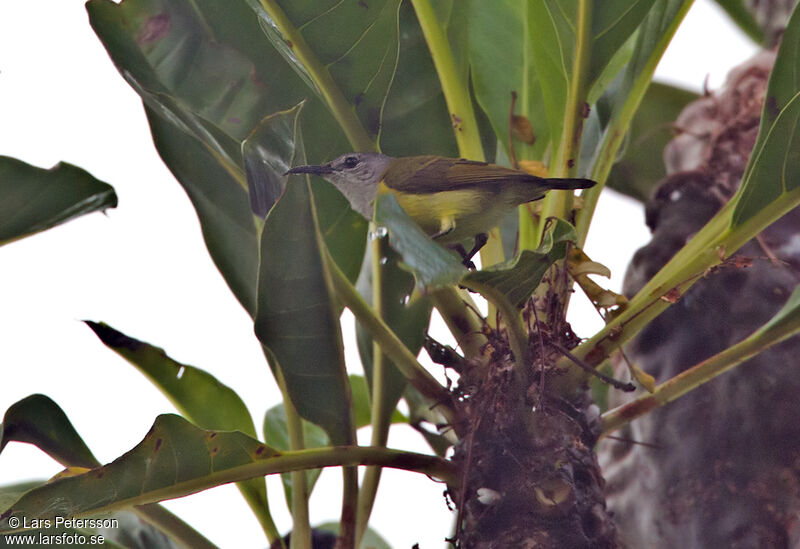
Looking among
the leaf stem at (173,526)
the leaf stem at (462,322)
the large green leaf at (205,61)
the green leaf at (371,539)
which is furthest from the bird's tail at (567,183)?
the green leaf at (371,539)

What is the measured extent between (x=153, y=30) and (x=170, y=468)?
29.4 inches

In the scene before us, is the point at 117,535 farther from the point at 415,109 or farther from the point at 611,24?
the point at 611,24

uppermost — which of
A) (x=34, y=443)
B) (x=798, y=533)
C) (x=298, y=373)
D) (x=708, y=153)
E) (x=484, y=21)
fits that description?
(x=708, y=153)

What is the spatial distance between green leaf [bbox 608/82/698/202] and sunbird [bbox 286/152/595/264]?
1130mm

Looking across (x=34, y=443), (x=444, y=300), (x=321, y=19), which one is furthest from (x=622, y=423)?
(x=34, y=443)

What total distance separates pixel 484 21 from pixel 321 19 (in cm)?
45

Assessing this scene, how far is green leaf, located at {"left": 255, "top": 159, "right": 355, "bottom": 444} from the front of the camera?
42.7 inches

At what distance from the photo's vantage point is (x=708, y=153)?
1989 millimetres

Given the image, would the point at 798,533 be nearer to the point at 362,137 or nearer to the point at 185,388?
the point at 362,137

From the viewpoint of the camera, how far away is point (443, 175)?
1.24m

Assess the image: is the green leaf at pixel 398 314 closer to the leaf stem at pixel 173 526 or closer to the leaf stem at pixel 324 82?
the leaf stem at pixel 324 82

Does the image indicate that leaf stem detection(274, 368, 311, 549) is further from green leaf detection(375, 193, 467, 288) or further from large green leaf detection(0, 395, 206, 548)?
green leaf detection(375, 193, 467, 288)

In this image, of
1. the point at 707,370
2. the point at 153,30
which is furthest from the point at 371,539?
the point at 153,30

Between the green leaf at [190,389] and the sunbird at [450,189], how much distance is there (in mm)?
503
